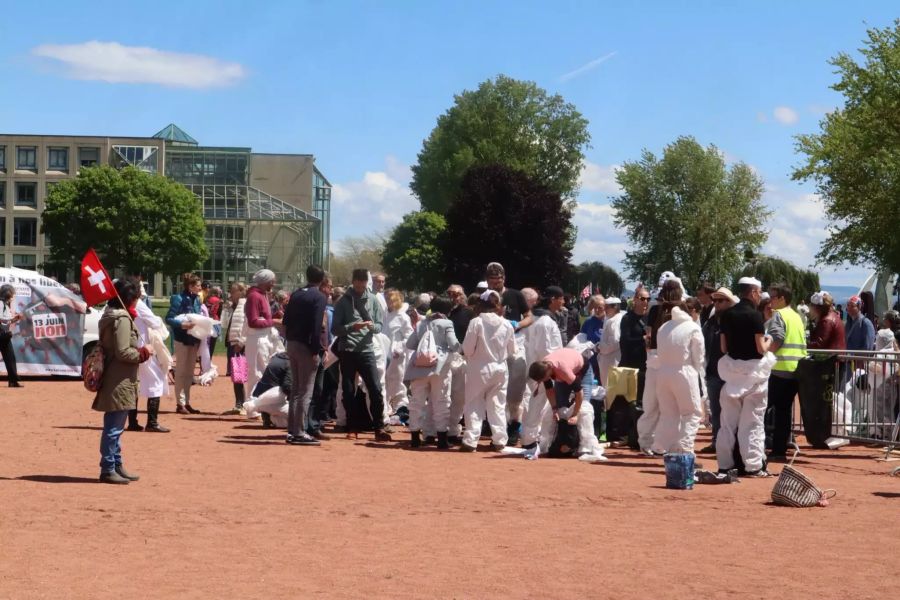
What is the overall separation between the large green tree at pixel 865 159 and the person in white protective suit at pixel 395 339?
29909mm

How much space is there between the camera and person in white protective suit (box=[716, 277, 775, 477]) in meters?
12.6

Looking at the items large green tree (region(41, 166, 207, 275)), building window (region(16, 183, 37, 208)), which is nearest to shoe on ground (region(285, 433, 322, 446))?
large green tree (region(41, 166, 207, 275))

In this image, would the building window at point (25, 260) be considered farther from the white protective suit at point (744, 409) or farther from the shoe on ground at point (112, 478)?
the white protective suit at point (744, 409)

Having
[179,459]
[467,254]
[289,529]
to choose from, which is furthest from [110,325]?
[467,254]

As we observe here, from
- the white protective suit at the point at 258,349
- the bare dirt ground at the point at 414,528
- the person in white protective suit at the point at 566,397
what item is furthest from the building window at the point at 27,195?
the person in white protective suit at the point at 566,397

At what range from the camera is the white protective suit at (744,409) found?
41.4 ft

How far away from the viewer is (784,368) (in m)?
14.5

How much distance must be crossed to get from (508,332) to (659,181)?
86176 mm

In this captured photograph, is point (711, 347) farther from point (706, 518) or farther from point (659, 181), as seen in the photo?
point (659, 181)

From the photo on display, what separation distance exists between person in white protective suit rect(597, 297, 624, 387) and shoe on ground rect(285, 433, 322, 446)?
13.0ft

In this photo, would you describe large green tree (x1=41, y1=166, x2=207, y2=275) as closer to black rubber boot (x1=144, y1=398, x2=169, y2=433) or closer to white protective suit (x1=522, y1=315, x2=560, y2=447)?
black rubber boot (x1=144, y1=398, x2=169, y2=433)

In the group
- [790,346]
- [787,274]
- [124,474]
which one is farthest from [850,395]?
[787,274]

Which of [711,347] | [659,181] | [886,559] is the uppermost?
[659,181]

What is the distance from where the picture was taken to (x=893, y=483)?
13.0 meters
